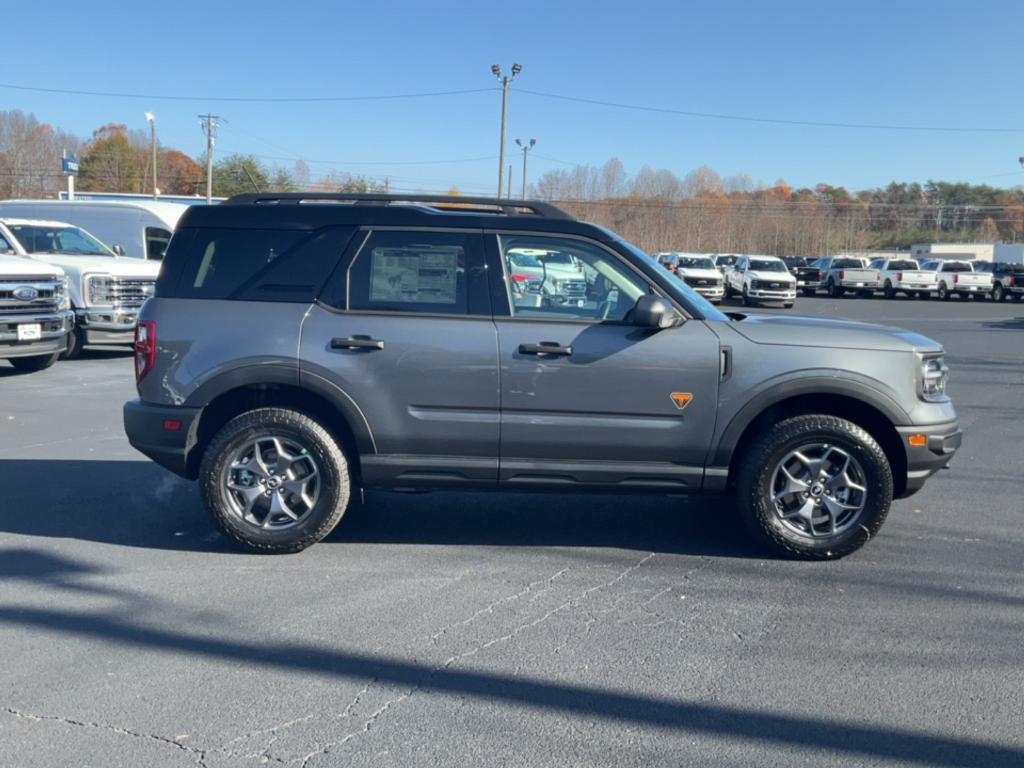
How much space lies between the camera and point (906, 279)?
4356 cm

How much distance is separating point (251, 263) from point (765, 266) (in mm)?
33809

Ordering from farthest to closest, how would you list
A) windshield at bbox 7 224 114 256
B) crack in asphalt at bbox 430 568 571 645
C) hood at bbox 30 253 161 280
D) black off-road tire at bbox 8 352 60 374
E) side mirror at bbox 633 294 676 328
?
windshield at bbox 7 224 114 256 < hood at bbox 30 253 161 280 < black off-road tire at bbox 8 352 60 374 < side mirror at bbox 633 294 676 328 < crack in asphalt at bbox 430 568 571 645

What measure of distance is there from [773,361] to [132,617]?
11.9 feet

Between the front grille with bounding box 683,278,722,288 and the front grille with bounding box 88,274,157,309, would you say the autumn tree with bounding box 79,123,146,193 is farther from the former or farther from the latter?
the front grille with bounding box 88,274,157,309

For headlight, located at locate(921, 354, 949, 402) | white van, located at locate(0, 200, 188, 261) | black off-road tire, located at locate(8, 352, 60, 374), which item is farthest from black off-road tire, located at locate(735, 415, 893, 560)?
white van, located at locate(0, 200, 188, 261)

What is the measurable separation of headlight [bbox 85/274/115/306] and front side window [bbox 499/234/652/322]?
1143cm

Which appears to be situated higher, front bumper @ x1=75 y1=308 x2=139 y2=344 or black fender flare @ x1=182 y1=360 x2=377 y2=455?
black fender flare @ x1=182 y1=360 x2=377 y2=455

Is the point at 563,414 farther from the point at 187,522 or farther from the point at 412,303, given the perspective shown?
the point at 187,522

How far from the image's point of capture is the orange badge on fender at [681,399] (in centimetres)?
570

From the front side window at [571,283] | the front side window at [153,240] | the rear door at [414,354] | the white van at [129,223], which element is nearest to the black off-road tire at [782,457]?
the front side window at [571,283]

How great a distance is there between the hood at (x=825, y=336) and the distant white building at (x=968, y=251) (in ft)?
296

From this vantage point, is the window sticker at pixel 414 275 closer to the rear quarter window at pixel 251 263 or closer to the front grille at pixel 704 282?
the rear quarter window at pixel 251 263

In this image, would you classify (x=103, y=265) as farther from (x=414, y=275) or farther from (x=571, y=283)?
(x=571, y=283)

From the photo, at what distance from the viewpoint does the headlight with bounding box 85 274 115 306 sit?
608 inches
